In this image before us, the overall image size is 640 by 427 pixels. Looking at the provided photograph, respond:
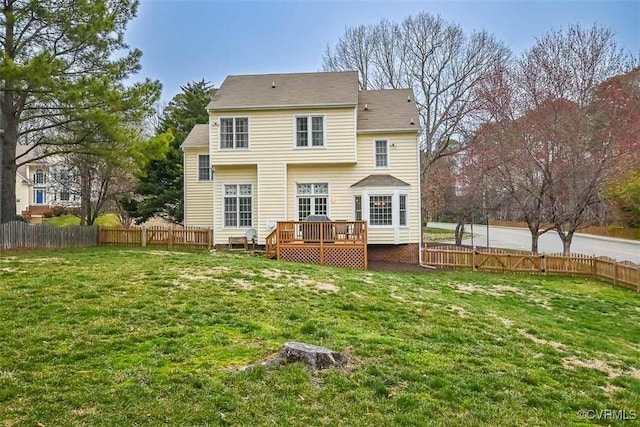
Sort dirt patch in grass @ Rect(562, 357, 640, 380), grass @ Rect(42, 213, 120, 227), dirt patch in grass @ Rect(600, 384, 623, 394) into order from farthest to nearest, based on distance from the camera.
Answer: grass @ Rect(42, 213, 120, 227) < dirt patch in grass @ Rect(562, 357, 640, 380) < dirt patch in grass @ Rect(600, 384, 623, 394)

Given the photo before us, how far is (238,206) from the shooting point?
766 inches

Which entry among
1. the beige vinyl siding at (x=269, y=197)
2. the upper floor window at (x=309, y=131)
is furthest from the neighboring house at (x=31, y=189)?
the upper floor window at (x=309, y=131)

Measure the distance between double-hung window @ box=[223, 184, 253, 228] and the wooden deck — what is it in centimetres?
326

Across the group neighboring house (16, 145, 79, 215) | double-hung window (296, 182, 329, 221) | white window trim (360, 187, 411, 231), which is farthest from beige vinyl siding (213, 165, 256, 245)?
neighboring house (16, 145, 79, 215)

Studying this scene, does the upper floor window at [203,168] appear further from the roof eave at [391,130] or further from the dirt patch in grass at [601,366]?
the dirt patch in grass at [601,366]

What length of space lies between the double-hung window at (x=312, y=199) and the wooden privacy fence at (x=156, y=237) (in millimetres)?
4196

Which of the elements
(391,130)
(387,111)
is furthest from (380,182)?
(387,111)

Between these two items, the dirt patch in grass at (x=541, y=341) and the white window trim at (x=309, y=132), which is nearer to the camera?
the dirt patch in grass at (x=541, y=341)

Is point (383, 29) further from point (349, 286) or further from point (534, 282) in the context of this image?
point (349, 286)

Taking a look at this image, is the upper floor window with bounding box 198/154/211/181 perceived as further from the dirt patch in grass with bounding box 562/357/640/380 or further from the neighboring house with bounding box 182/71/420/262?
the dirt patch in grass with bounding box 562/357/640/380

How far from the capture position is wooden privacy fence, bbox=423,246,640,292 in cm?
1612

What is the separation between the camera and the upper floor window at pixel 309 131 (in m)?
18.7

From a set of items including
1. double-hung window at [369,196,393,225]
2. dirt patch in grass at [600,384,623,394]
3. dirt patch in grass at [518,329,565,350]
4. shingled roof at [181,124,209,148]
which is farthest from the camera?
shingled roof at [181,124,209,148]

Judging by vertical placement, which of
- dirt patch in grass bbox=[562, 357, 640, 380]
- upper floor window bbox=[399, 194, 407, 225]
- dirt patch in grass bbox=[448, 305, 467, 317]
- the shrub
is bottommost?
dirt patch in grass bbox=[562, 357, 640, 380]
